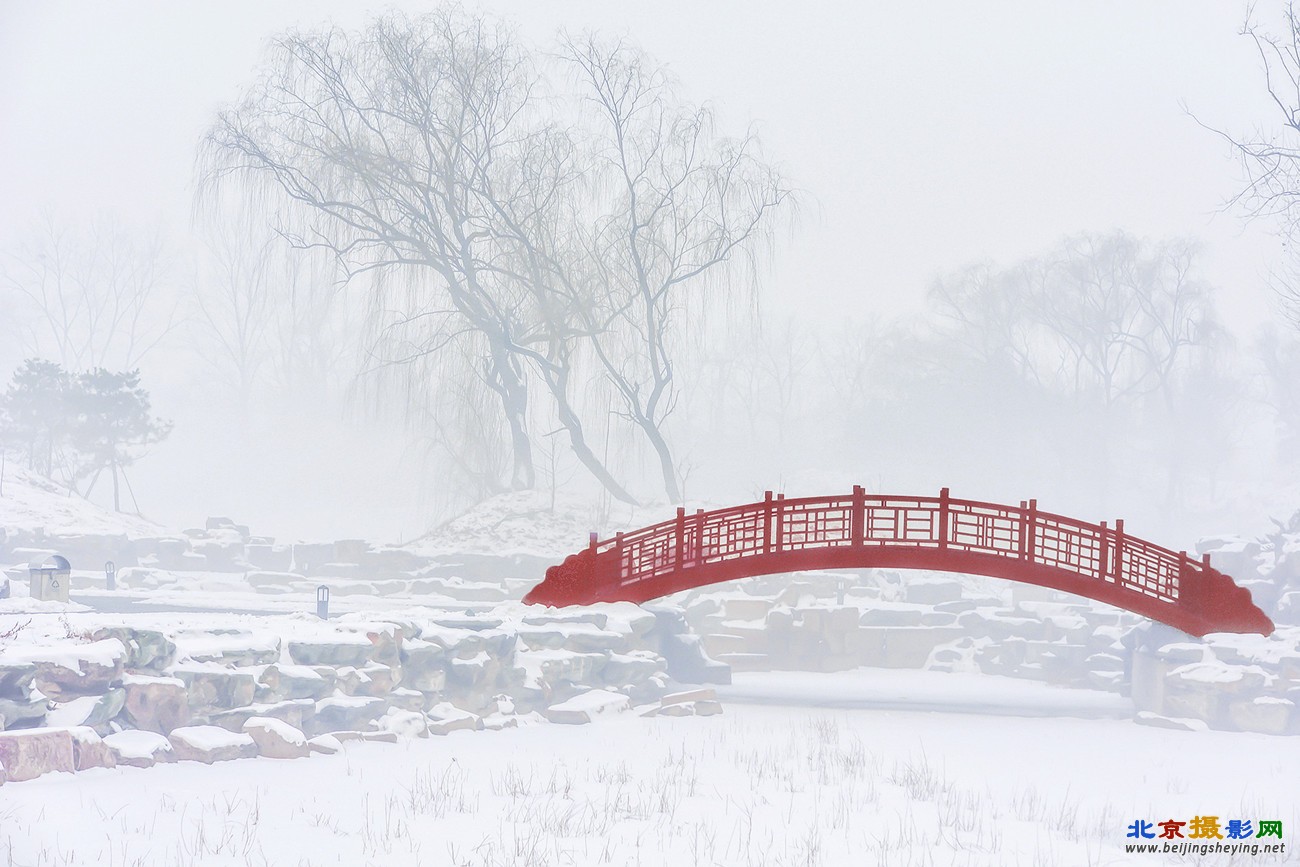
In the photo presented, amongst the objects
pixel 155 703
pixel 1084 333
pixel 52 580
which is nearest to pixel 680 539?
pixel 155 703

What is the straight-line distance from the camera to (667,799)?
9.41 meters

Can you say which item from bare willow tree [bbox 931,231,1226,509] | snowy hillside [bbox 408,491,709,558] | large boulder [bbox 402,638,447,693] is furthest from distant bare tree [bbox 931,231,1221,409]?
large boulder [bbox 402,638,447,693]

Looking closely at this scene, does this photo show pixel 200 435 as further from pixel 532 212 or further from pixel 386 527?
pixel 532 212

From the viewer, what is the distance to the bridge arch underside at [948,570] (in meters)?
14.9

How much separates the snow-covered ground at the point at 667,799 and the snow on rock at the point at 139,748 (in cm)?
15

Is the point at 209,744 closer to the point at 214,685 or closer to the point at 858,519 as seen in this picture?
the point at 214,685

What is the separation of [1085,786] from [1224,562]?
9.45 meters

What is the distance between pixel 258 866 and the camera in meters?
7.38

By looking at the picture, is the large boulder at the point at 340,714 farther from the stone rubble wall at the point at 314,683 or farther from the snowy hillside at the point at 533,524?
the snowy hillside at the point at 533,524

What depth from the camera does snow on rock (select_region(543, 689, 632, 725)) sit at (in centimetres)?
1321

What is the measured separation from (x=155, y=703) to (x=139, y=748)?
1.90 ft

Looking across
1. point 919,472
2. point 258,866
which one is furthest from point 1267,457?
point 258,866

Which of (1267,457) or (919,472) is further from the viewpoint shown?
(1267,457)

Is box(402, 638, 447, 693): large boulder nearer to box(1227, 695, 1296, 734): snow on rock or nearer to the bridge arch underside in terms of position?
the bridge arch underside
